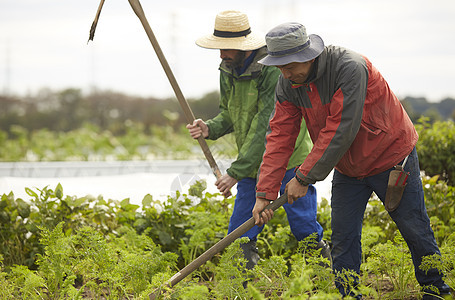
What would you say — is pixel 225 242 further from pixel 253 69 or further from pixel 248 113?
pixel 253 69

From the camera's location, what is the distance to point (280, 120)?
10.6ft

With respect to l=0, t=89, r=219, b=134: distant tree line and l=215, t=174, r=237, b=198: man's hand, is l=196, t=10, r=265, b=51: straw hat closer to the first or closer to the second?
l=215, t=174, r=237, b=198: man's hand

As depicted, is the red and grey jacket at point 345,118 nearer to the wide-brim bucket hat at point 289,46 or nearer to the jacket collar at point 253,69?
the wide-brim bucket hat at point 289,46

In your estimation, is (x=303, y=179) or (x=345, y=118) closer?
(x=345, y=118)

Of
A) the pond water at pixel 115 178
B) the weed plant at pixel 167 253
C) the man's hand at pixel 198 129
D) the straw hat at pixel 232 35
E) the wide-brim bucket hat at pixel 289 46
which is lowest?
the pond water at pixel 115 178

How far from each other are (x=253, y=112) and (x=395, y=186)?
3.40 feet

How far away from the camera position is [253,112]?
144 inches

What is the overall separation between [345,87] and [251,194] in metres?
1.13

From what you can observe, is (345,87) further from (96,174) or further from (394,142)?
(96,174)

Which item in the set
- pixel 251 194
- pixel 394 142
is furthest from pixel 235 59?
pixel 394 142

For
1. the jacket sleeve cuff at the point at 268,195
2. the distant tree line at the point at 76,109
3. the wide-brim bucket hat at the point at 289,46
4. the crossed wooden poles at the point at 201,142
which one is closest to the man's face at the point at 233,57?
the crossed wooden poles at the point at 201,142

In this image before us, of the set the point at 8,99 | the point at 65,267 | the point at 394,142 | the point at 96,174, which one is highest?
the point at 394,142

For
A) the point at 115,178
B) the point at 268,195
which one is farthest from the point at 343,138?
the point at 115,178

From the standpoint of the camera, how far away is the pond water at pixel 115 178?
6513 mm
